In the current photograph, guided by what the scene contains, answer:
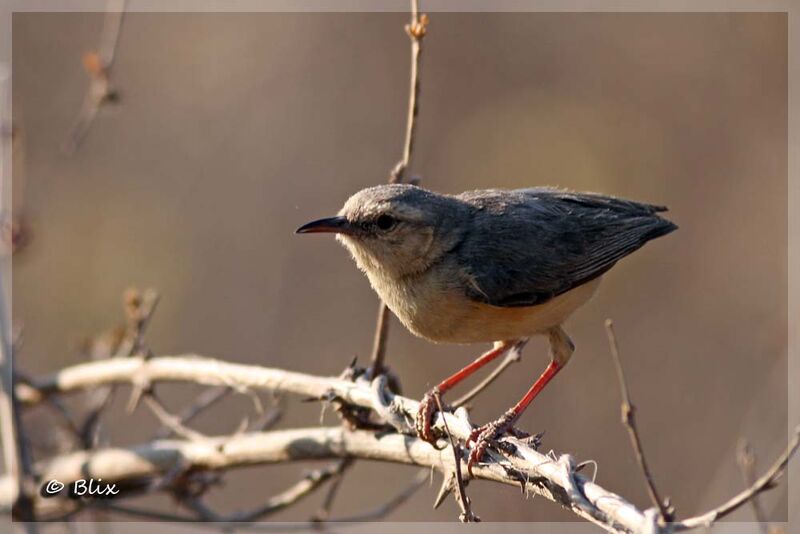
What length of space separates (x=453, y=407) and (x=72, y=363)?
531 cm

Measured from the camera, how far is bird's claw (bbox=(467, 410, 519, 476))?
12.8 ft

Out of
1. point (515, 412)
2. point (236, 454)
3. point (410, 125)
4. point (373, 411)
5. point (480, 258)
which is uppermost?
point (410, 125)

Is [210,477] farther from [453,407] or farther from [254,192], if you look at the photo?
[254,192]

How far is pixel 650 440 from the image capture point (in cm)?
847

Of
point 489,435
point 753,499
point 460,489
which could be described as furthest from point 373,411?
point 753,499

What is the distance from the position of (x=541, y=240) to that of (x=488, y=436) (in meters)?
1.51

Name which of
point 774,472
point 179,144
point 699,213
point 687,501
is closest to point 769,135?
point 699,213

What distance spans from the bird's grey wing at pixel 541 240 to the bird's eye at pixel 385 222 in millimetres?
413

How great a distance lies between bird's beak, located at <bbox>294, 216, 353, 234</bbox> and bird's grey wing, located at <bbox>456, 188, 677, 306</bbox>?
63 centimetres

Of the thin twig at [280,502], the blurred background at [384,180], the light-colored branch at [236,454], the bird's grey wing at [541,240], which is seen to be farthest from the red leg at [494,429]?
the blurred background at [384,180]

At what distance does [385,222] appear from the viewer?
16.8 ft

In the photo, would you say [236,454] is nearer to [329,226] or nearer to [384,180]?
[329,226]
